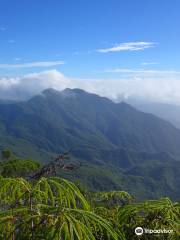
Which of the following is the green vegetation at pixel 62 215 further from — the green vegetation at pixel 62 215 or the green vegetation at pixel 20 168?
the green vegetation at pixel 20 168

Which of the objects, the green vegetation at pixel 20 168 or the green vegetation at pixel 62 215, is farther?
the green vegetation at pixel 20 168

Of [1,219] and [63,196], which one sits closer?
[1,219]

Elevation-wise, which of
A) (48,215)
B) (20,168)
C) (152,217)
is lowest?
(20,168)

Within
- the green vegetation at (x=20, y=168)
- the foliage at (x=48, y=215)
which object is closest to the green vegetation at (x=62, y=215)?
the foliage at (x=48, y=215)

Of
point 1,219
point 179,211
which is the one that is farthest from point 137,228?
point 1,219

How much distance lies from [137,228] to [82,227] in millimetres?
1935

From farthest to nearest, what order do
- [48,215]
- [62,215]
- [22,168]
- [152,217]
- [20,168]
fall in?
[20,168], [22,168], [152,217], [48,215], [62,215]

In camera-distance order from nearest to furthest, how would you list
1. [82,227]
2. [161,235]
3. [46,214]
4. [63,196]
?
1. [82,227]
2. [46,214]
3. [63,196]
4. [161,235]

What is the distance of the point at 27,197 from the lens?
15.6ft

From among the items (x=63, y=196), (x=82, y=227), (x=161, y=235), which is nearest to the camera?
(x=82, y=227)

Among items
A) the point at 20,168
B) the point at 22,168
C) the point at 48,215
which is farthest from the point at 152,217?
the point at 20,168

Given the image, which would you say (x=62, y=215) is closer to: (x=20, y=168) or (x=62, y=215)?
(x=62, y=215)

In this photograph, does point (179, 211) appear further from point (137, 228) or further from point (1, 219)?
point (1, 219)

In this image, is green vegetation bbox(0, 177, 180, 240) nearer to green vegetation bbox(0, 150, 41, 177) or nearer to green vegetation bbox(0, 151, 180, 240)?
green vegetation bbox(0, 151, 180, 240)
